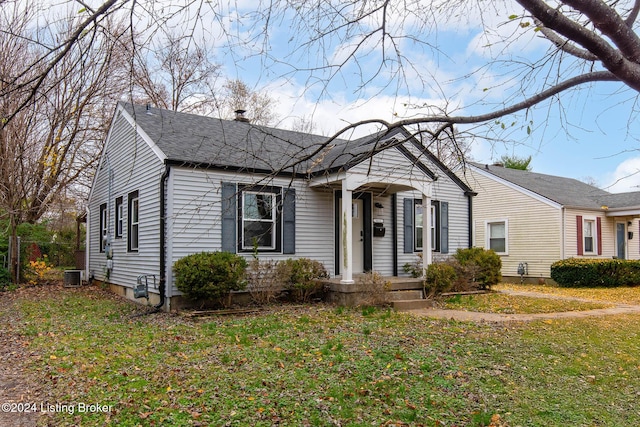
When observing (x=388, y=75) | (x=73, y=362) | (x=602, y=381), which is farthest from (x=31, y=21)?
(x=602, y=381)

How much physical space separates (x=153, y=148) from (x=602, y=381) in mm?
9548

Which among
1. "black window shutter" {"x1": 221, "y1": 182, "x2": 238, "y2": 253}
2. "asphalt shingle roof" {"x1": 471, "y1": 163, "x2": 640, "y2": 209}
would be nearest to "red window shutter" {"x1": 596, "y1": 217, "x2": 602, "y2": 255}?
"asphalt shingle roof" {"x1": 471, "y1": 163, "x2": 640, "y2": 209}

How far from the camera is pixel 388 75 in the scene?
428 centimetres

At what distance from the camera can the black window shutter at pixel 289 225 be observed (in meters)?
11.1

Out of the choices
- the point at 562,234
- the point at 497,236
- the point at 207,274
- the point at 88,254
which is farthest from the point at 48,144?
the point at 562,234

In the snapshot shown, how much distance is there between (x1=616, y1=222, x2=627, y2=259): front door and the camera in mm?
19672

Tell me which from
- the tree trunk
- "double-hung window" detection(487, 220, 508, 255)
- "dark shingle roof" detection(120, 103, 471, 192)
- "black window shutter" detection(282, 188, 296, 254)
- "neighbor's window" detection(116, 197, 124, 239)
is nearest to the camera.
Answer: "dark shingle roof" detection(120, 103, 471, 192)

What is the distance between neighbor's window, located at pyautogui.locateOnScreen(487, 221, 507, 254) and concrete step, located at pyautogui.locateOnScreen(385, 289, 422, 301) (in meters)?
9.44

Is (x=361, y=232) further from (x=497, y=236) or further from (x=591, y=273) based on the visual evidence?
(x=497, y=236)

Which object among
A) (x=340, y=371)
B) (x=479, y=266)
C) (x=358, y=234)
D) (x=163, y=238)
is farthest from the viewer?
(x=479, y=266)

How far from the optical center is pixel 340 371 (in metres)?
5.29

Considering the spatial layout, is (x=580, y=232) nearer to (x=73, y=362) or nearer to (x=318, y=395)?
(x=318, y=395)

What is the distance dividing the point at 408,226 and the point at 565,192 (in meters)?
10.3

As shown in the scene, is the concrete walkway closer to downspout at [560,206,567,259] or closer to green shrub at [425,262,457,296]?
green shrub at [425,262,457,296]
